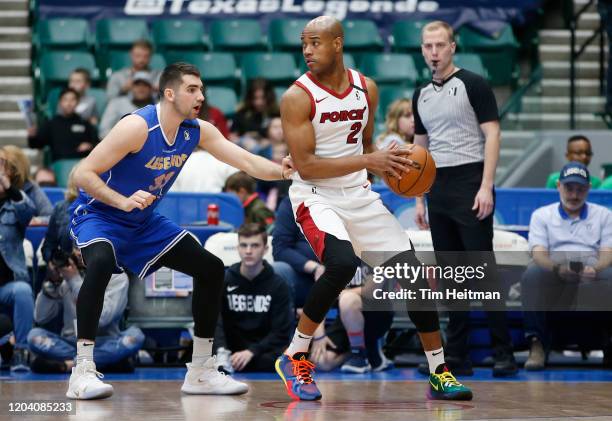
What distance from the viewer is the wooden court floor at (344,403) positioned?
618cm

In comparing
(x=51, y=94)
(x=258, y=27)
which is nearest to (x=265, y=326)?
(x=51, y=94)

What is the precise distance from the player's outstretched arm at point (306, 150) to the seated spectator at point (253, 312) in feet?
7.12

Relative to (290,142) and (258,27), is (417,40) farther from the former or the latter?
(290,142)

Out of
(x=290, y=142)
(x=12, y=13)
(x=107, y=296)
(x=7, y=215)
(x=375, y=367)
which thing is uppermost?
(x=12, y=13)

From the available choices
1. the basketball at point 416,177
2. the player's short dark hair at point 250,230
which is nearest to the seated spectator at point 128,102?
the player's short dark hair at point 250,230

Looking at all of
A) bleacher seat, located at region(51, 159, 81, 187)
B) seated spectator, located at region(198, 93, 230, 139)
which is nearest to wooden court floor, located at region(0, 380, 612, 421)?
bleacher seat, located at region(51, 159, 81, 187)

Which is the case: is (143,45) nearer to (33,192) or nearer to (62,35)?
(62,35)

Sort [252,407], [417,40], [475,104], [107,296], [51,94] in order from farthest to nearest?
[417,40] < [51,94] < [107,296] < [475,104] < [252,407]

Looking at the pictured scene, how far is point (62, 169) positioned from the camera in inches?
501

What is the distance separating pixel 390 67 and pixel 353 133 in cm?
819

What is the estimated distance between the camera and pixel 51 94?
14.3 m

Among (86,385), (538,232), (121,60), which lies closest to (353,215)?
(86,385)

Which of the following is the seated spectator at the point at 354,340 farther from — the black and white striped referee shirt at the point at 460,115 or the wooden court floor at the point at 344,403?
the black and white striped referee shirt at the point at 460,115

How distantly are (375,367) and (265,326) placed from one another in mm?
846
